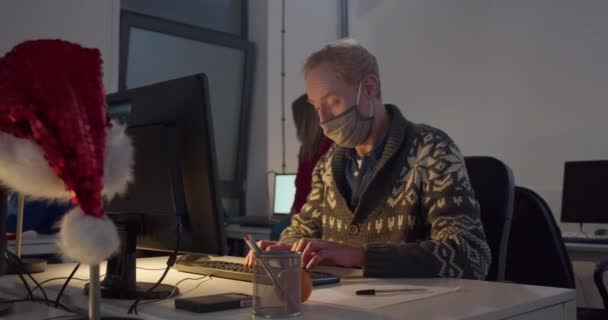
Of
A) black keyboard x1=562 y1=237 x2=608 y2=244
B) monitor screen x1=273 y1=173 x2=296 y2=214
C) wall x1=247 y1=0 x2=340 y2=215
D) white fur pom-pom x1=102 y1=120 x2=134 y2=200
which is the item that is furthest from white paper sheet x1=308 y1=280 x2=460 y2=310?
wall x1=247 y1=0 x2=340 y2=215

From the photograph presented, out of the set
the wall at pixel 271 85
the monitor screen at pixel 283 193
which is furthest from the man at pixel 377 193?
the wall at pixel 271 85

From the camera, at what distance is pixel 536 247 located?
1.85 meters

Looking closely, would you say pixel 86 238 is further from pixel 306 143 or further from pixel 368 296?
pixel 306 143

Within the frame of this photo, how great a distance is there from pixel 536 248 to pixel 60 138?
155 centimetres

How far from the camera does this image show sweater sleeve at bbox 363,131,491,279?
4.43 feet

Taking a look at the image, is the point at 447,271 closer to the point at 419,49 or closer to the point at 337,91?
the point at 337,91

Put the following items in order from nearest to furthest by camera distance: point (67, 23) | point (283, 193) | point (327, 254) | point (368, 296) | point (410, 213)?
point (368, 296)
point (327, 254)
point (410, 213)
point (67, 23)
point (283, 193)

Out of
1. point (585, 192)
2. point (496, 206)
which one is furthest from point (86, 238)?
point (585, 192)

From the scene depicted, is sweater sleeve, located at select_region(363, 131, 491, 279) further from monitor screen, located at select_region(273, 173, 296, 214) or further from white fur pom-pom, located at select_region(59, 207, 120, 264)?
monitor screen, located at select_region(273, 173, 296, 214)

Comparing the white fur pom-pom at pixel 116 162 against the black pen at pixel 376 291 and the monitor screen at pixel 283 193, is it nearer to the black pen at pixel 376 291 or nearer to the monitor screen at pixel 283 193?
the black pen at pixel 376 291

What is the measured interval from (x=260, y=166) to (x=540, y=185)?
1957mm

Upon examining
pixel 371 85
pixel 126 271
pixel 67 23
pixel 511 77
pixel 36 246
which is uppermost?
pixel 67 23

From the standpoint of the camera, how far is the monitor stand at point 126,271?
1155 mm

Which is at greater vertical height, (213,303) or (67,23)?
(67,23)
